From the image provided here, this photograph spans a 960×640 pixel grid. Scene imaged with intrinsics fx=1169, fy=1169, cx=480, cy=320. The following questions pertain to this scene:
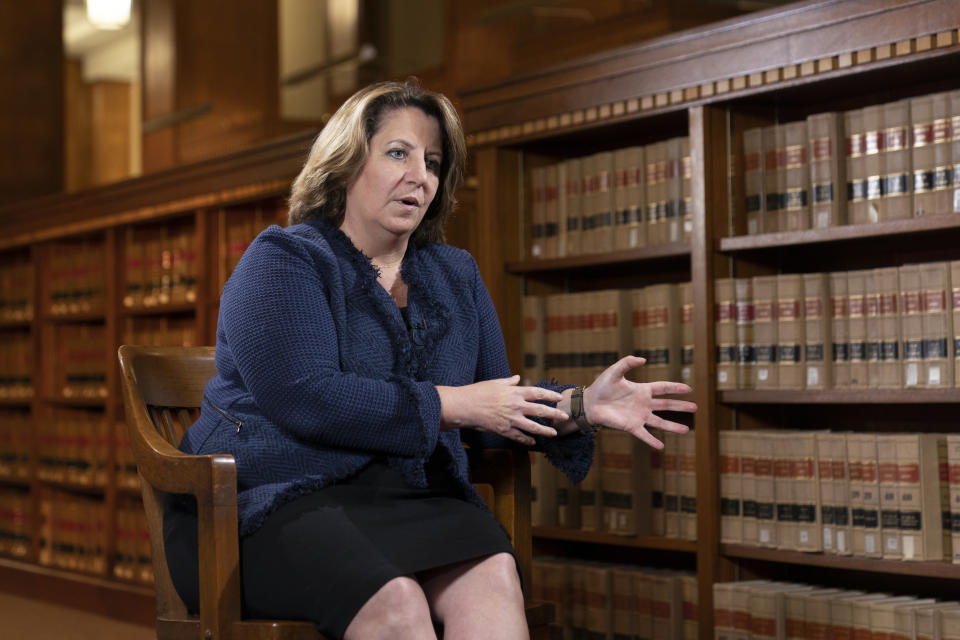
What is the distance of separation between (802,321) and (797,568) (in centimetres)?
69

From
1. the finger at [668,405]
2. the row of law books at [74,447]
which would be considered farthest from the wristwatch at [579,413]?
the row of law books at [74,447]

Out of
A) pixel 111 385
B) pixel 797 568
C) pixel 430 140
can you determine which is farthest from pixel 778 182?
pixel 111 385

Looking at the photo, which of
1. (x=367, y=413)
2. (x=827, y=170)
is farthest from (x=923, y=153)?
(x=367, y=413)

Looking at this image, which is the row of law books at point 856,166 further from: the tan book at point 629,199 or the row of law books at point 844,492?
the row of law books at point 844,492

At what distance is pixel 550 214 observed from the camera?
3.31m

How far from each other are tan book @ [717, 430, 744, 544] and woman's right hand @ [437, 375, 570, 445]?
1193 millimetres

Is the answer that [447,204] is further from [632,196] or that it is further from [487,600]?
[632,196]

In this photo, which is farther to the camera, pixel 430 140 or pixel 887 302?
pixel 887 302

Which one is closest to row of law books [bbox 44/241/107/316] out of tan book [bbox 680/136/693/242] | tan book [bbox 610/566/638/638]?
tan book [bbox 610/566/638/638]

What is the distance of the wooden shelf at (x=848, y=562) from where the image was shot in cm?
247

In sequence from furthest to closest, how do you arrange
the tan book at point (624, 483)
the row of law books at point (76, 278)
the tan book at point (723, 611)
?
1. the row of law books at point (76, 278)
2. the tan book at point (624, 483)
3. the tan book at point (723, 611)

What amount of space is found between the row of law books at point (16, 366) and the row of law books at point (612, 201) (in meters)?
2.84

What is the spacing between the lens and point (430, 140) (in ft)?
6.46

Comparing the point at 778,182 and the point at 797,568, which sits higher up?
the point at 778,182
